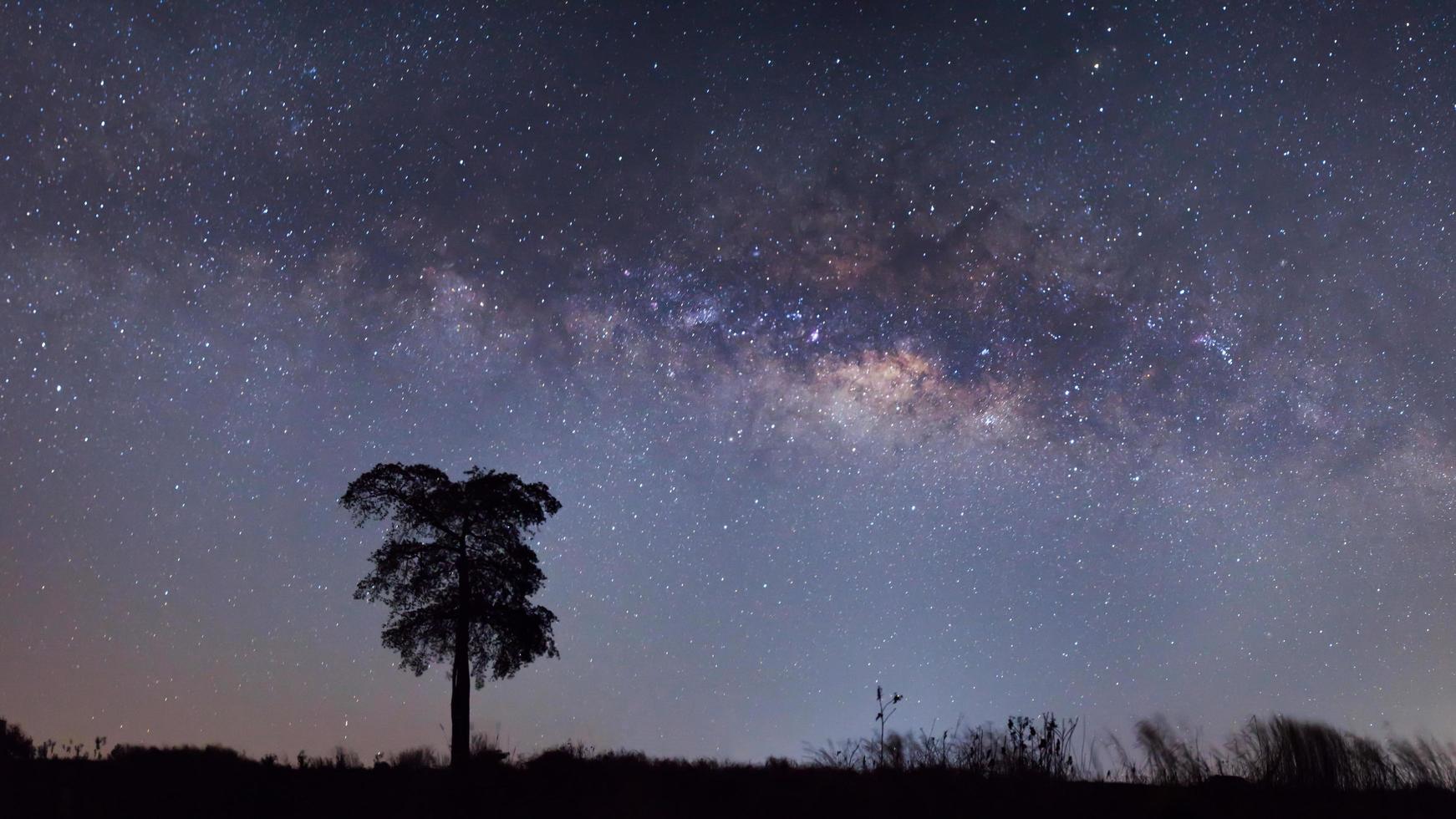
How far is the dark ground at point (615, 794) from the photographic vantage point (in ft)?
37.9

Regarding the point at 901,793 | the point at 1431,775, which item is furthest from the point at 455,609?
the point at 1431,775

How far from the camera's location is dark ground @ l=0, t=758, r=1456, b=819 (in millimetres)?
11539

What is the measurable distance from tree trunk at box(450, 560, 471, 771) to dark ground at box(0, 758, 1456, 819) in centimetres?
515

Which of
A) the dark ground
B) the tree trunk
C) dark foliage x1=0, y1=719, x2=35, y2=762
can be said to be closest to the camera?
the dark ground

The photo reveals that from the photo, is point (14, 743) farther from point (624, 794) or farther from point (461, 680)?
point (624, 794)

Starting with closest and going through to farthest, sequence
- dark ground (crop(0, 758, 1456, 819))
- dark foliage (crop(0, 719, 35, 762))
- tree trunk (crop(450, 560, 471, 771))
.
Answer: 1. dark ground (crop(0, 758, 1456, 819))
2. dark foliage (crop(0, 719, 35, 762))
3. tree trunk (crop(450, 560, 471, 771))

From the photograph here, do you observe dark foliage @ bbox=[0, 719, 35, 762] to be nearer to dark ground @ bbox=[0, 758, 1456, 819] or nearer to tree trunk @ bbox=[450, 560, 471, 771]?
dark ground @ bbox=[0, 758, 1456, 819]

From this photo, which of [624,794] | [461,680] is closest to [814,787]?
[624,794]

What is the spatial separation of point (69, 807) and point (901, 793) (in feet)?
32.4

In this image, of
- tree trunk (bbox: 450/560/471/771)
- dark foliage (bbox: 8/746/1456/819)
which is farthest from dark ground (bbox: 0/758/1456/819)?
tree trunk (bbox: 450/560/471/771)

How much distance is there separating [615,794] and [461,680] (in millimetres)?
10412

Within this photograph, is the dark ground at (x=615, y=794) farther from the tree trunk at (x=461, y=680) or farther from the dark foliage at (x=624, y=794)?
the tree trunk at (x=461, y=680)

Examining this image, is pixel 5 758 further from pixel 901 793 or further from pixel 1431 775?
pixel 1431 775

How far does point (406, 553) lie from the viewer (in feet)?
78.1
